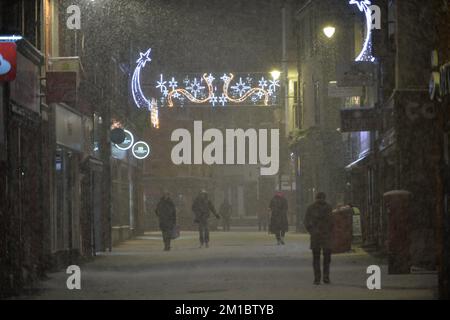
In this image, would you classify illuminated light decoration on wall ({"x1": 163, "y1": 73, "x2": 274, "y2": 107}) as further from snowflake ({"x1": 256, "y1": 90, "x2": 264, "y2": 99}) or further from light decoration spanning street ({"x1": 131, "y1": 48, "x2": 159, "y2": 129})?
light decoration spanning street ({"x1": 131, "y1": 48, "x2": 159, "y2": 129})

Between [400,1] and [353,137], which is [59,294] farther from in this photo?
[353,137]

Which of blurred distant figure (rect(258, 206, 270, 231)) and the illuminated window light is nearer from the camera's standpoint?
the illuminated window light

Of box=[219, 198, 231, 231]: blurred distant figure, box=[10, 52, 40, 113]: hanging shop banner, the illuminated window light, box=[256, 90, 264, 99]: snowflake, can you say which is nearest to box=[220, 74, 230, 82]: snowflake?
box=[256, 90, 264, 99]: snowflake

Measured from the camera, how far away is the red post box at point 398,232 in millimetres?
20906

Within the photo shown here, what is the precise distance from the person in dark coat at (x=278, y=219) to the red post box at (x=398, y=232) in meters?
17.4

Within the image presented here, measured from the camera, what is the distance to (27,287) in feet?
65.1

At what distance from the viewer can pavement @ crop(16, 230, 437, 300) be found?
17.4 metres

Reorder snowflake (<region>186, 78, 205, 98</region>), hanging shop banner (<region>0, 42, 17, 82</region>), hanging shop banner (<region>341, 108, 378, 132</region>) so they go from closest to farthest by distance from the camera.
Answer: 1. hanging shop banner (<region>0, 42, 17, 82</region>)
2. hanging shop banner (<region>341, 108, 378, 132</region>)
3. snowflake (<region>186, 78, 205, 98</region>)

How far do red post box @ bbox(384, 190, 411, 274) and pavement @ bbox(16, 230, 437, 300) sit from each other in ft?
0.99

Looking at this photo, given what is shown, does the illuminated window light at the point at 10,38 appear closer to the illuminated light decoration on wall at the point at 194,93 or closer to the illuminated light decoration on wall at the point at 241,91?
the illuminated light decoration on wall at the point at 194,93

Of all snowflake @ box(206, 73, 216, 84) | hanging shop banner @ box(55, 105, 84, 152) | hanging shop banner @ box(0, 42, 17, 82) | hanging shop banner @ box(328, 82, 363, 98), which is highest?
snowflake @ box(206, 73, 216, 84)

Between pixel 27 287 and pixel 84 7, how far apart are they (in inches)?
619

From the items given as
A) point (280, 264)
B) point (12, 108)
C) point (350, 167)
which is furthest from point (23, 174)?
point (350, 167)

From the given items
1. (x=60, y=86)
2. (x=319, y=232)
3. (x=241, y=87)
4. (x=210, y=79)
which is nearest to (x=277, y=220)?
(x=60, y=86)
